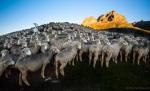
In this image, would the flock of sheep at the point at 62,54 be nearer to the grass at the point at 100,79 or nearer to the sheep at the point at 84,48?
the sheep at the point at 84,48

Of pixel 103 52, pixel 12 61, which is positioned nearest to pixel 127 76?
pixel 103 52

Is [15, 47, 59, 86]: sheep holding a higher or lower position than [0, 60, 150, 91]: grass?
higher

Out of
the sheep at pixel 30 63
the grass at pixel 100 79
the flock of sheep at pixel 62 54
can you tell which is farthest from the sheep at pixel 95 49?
the sheep at pixel 30 63

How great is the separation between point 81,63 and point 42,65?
5447 mm

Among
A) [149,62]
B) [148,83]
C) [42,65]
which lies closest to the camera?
[148,83]

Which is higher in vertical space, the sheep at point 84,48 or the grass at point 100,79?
the sheep at point 84,48

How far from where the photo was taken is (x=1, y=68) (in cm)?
1747

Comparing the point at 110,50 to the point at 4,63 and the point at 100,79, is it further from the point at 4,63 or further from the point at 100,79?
the point at 4,63

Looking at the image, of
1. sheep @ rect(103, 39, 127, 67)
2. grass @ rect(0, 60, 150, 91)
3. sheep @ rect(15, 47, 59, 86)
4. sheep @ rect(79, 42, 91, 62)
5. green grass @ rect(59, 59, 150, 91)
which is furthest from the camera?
sheep @ rect(79, 42, 91, 62)

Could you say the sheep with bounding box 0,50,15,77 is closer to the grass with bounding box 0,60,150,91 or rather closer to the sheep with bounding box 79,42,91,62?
the grass with bounding box 0,60,150,91

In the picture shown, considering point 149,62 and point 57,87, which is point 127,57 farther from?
point 57,87

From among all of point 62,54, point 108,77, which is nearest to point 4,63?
point 62,54

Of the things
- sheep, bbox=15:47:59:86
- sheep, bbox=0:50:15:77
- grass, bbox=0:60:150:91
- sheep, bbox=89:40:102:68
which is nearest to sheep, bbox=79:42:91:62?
sheep, bbox=89:40:102:68

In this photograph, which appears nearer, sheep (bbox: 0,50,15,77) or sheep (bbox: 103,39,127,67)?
sheep (bbox: 0,50,15,77)
